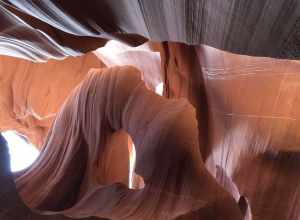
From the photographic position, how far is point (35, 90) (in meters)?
3.69

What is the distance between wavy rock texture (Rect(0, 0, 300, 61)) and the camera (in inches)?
40.1

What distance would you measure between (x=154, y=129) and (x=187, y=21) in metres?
1.28

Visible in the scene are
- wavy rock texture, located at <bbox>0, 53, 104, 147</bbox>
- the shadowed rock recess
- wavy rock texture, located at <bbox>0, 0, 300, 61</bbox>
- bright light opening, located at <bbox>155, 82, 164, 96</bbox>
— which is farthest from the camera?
wavy rock texture, located at <bbox>0, 53, 104, 147</bbox>

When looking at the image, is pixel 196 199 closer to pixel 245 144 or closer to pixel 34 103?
pixel 245 144

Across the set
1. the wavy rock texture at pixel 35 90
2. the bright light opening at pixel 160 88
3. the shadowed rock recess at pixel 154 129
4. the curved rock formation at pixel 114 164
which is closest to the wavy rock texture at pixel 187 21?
the shadowed rock recess at pixel 154 129

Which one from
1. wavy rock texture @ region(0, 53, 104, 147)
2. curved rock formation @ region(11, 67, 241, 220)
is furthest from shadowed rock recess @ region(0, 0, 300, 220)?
wavy rock texture @ region(0, 53, 104, 147)

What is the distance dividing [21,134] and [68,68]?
78 centimetres

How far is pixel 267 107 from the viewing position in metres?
2.33

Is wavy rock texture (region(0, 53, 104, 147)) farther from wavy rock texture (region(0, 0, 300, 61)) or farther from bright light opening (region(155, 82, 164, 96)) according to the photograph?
wavy rock texture (region(0, 0, 300, 61))

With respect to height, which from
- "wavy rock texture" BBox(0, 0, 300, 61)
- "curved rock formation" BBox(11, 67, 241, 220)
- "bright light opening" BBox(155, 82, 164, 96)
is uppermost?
"wavy rock texture" BBox(0, 0, 300, 61)

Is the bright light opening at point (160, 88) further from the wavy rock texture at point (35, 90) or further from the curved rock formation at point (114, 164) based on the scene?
the wavy rock texture at point (35, 90)

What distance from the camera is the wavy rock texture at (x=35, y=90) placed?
141 inches

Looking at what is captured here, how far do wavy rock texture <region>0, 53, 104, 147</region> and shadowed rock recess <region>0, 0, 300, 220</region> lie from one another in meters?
0.75

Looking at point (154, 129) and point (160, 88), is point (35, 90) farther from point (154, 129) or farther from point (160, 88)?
point (154, 129)
